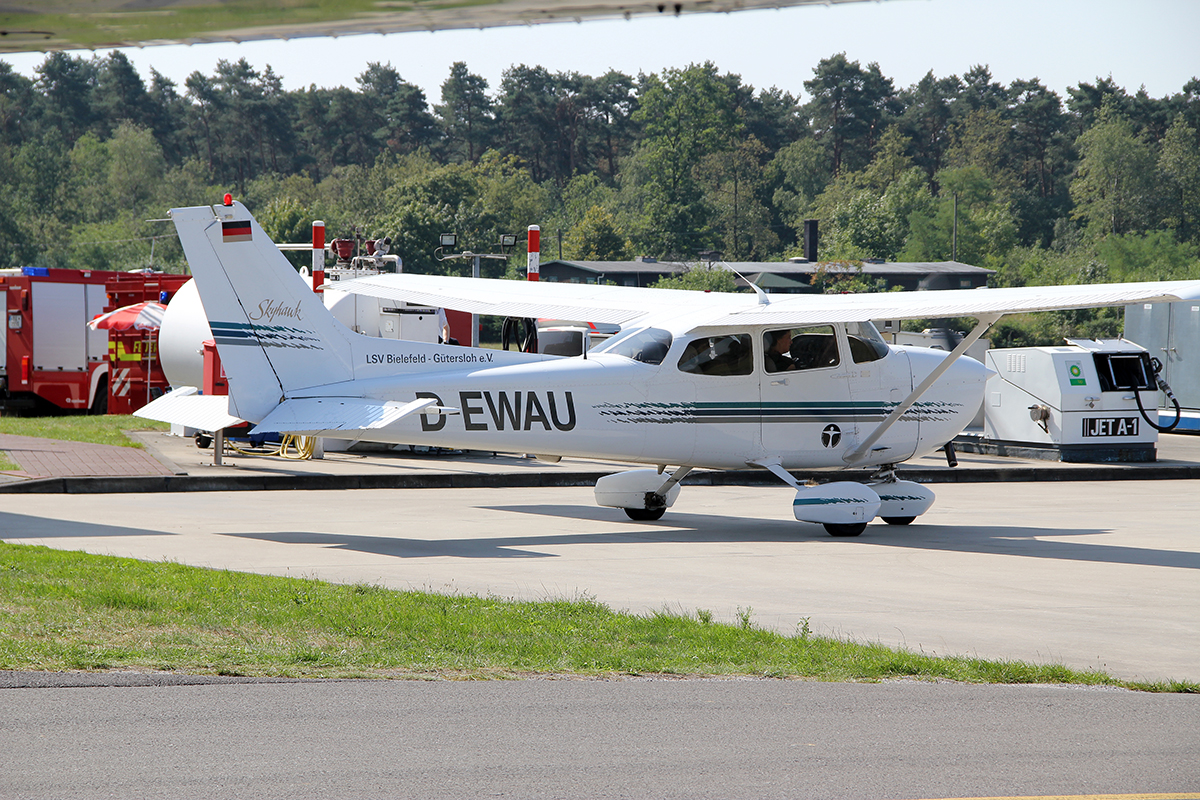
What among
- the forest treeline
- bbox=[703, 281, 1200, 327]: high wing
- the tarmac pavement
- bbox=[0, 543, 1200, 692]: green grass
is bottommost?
the tarmac pavement

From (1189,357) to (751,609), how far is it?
812 inches

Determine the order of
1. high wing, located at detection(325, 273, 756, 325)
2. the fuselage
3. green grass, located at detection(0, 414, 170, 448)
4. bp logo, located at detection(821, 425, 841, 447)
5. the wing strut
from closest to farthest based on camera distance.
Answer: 1. the fuselage
2. the wing strut
3. bp logo, located at detection(821, 425, 841, 447)
4. high wing, located at detection(325, 273, 756, 325)
5. green grass, located at detection(0, 414, 170, 448)

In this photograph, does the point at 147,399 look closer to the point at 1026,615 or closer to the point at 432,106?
the point at 1026,615

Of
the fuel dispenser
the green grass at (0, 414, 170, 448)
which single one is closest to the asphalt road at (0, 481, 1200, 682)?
the fuel dispenser

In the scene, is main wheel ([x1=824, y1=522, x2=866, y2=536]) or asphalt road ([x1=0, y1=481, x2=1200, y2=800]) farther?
main wheel ([x1=824, y1=522, x2=866, y2=536])

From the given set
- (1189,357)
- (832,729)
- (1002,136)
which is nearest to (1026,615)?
(832,729)

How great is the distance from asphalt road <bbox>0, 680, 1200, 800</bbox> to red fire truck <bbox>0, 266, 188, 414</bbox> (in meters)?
21.4

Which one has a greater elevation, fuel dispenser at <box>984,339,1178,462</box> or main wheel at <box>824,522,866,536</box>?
fuel dispenser at <box>984,339,1178,462</box>

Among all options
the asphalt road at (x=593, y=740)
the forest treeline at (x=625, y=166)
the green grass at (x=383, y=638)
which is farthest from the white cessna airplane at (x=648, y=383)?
the forest treeline at (x=625, y=166)

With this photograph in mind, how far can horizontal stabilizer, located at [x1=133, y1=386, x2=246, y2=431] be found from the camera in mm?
11250

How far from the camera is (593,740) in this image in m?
5.32

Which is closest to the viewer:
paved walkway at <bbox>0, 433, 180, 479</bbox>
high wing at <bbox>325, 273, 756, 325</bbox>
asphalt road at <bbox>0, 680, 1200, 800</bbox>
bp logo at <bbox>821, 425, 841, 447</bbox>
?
asphalt road at <bbox>0, 680, 1200, 800</bbox>

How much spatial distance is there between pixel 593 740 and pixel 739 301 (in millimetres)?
9095

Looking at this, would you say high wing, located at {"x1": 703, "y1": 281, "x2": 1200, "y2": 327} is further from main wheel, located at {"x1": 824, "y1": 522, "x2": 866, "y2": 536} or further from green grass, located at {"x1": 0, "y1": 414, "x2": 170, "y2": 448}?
green grass, located at {"x1": 0, "y1": 414, "x2": 170, "y2": 448}
